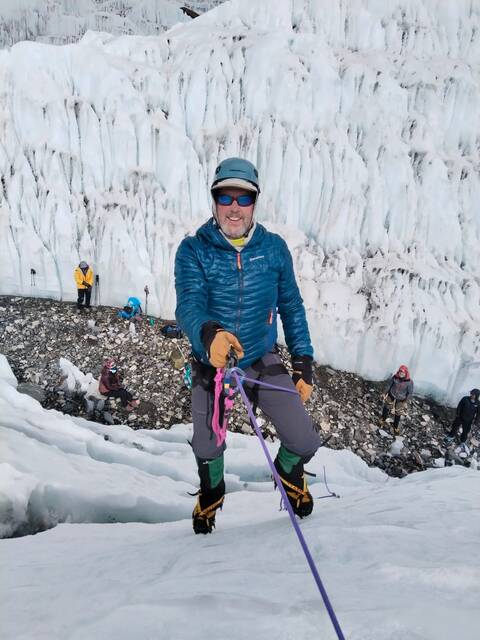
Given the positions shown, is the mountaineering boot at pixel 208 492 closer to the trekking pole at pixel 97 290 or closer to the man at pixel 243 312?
the man at pixel 243 312

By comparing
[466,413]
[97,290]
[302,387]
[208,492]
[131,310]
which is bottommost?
[466,413]

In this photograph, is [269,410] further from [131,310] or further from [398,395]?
[131,310]

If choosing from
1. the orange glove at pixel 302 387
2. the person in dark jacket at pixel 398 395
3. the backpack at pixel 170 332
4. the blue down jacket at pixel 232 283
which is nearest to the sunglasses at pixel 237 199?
the blue down jacket at pixel 232 283

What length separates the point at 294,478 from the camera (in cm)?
297

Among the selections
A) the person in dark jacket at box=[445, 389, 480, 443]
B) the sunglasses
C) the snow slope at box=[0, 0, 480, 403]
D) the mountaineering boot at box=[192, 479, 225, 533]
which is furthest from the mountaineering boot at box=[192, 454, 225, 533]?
the snow slope at box=[0, 0, 480, 403]

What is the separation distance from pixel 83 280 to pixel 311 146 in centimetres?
737

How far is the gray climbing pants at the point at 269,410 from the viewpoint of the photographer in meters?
2.78

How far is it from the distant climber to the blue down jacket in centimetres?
821

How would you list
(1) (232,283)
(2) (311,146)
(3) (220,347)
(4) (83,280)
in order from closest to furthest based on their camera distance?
1. (3) (220,347)
2. (1) (232,283)
3. (2) (311,146)
4. (4) (83,280)

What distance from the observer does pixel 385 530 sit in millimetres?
2406

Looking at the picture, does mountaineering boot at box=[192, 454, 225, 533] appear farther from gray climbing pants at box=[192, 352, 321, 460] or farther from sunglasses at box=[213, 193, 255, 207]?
sunglasses at box=[213, 193, 255, 207]

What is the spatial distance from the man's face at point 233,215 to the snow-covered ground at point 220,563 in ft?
7.05

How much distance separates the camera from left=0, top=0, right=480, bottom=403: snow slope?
9.80 metres

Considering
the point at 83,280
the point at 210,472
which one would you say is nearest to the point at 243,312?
the point at 210,472
